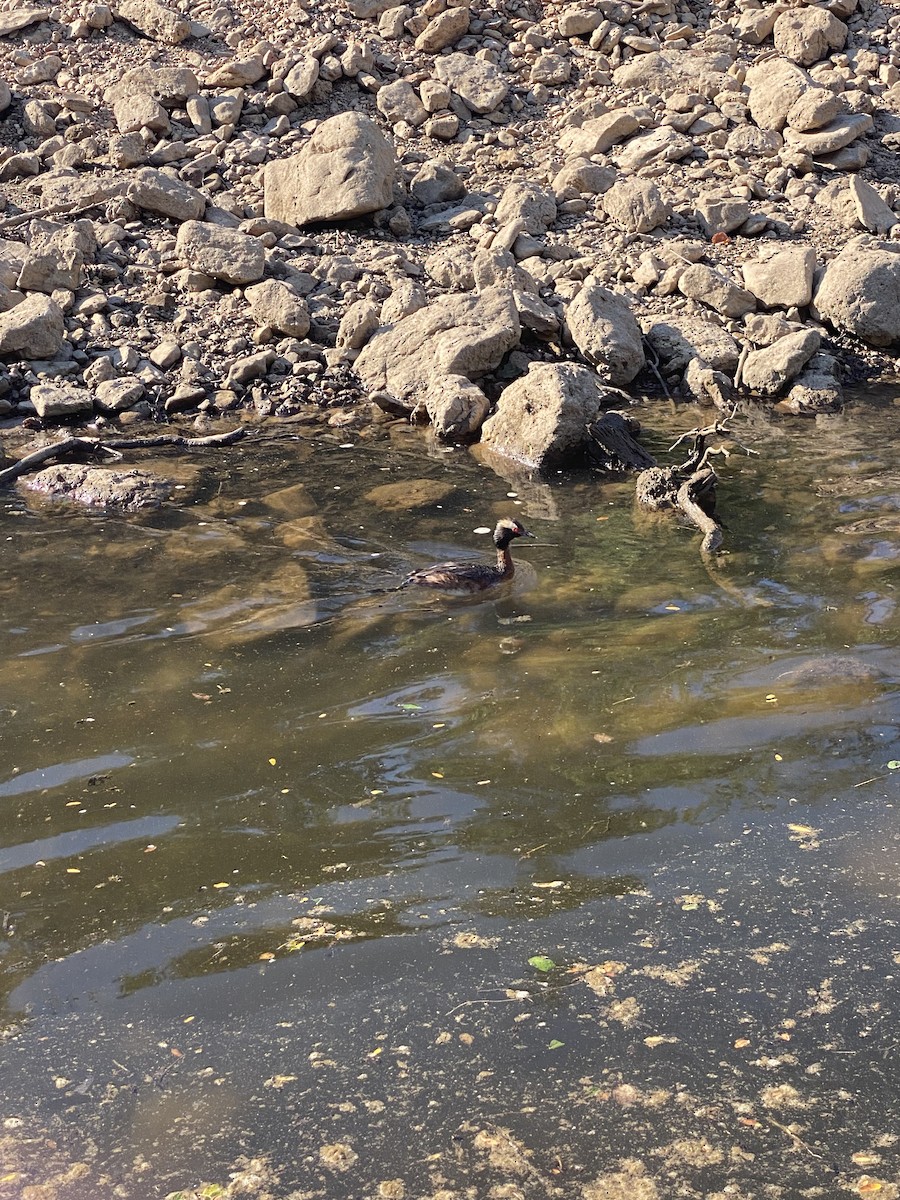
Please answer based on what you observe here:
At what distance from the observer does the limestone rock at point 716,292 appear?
14.1 m

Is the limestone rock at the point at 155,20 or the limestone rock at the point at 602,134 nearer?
the limestone rock at the point at 602,134

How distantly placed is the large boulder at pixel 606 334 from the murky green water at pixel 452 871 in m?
4.26

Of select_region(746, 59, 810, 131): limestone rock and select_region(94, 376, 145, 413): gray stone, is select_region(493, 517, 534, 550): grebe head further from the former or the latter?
select_region(746, 59, 810, 131): limestone rock

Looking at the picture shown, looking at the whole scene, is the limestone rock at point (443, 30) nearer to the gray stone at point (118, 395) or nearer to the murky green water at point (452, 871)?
the gray stone at point (118, 395)

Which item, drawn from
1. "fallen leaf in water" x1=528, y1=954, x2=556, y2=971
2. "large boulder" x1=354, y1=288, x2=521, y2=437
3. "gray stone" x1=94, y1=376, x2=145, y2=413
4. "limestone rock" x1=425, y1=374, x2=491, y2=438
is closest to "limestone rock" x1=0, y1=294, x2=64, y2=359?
"gray stone" x1=94, y1=376, x2=145, y2=413

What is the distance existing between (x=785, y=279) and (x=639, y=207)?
2416mm

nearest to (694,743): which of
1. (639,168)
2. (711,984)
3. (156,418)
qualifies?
(711,984)

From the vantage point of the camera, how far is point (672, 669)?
6.94 metres

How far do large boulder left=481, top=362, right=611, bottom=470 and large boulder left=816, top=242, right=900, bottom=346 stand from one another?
154 inches

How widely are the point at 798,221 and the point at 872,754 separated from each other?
11.6 m

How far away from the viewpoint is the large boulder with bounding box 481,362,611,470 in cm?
1103

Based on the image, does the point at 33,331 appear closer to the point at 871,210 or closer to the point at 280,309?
the point at 280,309

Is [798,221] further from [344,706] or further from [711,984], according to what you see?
[711,984]

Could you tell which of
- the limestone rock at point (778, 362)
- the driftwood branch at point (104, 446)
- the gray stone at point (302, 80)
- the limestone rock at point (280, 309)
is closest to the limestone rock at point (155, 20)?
the gray stone at point (302, 80)
